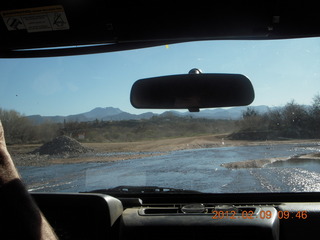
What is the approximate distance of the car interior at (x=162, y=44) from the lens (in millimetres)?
3152

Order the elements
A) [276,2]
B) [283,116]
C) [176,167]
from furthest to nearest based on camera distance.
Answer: [176,167]
[283,116]
[276,2]

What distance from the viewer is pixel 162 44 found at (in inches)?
140

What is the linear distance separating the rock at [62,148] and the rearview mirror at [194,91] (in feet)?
3.03

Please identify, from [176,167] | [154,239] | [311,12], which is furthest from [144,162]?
[311,12]

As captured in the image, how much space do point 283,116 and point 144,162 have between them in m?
1.45

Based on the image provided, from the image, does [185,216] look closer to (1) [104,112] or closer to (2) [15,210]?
(1) [104,112]

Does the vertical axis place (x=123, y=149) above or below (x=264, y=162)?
above

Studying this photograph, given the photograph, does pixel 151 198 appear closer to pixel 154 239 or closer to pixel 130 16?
pixel 154 239

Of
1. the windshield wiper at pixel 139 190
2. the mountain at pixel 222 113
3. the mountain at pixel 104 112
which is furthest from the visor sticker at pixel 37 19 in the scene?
the windshield wiper at pixel 139 190

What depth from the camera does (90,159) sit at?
3982 millimetres

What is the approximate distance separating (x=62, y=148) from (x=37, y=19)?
4.37 ft
